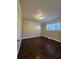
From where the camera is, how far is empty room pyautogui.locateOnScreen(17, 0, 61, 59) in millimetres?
2465

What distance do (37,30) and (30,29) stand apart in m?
1.26

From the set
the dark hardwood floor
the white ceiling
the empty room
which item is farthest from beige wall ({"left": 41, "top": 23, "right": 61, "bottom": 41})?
the dark hardwood floor

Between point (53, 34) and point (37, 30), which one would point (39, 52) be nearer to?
point (53, 34)

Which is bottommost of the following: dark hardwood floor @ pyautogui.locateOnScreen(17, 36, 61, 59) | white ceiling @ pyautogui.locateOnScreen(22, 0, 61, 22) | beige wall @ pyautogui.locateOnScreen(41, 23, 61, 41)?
dark hardwood floor @ pyautogui.locateOnScreen(17, 36, 61, 59)

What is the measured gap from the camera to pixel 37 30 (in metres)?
9.54

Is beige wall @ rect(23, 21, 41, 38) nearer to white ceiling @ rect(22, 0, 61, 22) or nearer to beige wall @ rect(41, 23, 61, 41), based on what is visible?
beige wall @ rect(41, 23, 61, 41)

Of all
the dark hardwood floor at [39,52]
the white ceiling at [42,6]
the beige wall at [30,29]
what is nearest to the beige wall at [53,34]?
the beige wall at [30,29]

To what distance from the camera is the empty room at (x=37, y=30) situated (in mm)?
2465

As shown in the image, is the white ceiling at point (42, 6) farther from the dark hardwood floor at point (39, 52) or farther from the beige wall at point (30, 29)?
the beige wall at point (30, 29)
